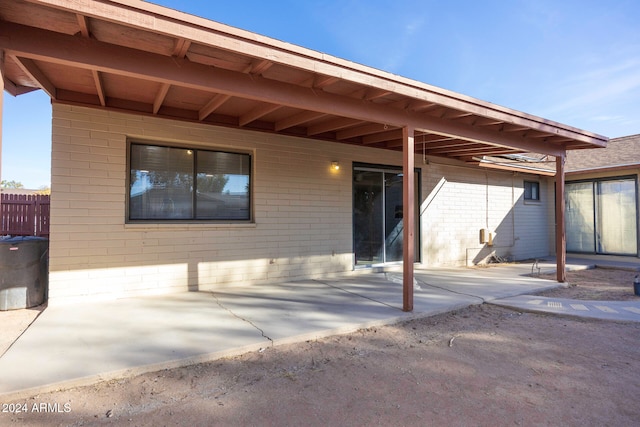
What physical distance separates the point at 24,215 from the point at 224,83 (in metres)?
5.48

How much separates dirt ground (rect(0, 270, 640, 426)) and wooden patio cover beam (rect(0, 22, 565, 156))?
8.90 feet

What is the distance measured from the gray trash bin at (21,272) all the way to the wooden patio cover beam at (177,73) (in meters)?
2.77

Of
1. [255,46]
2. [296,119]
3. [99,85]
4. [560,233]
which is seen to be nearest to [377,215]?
[296,119]

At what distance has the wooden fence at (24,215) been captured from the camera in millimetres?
6418

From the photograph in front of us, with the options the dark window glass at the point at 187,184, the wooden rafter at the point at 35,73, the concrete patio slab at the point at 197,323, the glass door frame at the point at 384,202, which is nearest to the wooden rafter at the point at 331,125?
the dark window glass at the point at 187,184

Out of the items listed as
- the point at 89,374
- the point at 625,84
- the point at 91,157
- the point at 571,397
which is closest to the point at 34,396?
the point at 89,374

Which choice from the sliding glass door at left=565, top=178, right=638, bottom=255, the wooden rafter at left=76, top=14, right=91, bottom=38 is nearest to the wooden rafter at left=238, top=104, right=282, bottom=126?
the wooden rafter at left=76, top=14, right=91, bottom=38

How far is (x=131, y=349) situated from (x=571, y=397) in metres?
3.77

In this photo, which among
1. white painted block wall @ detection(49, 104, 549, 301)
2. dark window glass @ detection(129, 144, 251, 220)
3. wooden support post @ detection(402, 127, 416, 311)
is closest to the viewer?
wooden support post @ detection(402, 127, 416, 311)

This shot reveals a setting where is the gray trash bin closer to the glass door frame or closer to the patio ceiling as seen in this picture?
the patio ceiling

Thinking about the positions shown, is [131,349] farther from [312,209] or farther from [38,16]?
[312,209]

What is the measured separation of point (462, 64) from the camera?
49.2 feet

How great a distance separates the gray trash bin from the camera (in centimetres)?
469

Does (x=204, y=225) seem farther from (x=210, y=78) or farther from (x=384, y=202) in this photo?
(x=384, y=202)
